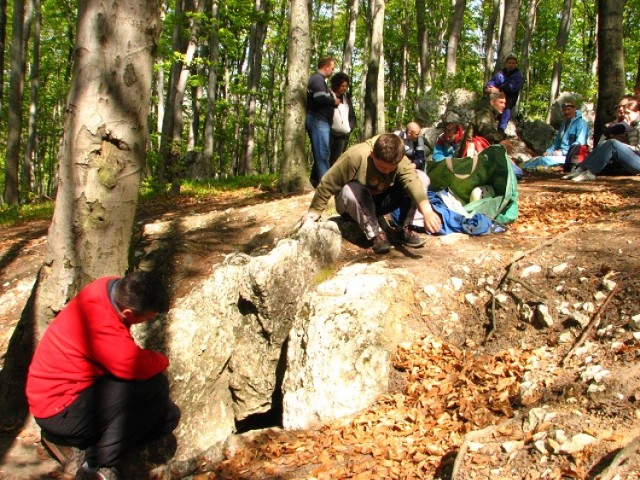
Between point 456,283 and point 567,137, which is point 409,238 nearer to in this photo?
point 456,283

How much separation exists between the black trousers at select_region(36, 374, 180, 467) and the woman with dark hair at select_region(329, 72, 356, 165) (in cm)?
497

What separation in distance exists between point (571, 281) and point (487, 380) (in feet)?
3.98

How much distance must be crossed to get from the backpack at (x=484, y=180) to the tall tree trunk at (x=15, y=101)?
10.1m

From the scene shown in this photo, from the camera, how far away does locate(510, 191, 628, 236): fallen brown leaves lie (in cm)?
532

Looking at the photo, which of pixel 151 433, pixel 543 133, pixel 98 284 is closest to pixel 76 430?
pixel 151 433

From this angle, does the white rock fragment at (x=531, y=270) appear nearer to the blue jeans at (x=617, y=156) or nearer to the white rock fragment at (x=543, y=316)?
the white rock fragment at (x=543, y=316)

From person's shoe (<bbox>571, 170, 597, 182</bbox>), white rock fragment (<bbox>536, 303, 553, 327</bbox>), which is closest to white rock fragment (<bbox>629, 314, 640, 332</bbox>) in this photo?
white rock fragment (<bbox>536, 303, 553, 327</bbox>)

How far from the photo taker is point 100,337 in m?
2.99

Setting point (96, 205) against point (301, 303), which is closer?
point (96, 205)

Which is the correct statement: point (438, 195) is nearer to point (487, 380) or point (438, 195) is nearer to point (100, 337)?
point (487, 380)

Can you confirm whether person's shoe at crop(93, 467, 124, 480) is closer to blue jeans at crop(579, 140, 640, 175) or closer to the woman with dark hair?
the woman with dark hair

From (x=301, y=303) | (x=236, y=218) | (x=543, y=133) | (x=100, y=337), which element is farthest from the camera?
(x=543, y=133)

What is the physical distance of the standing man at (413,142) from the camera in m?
7.33

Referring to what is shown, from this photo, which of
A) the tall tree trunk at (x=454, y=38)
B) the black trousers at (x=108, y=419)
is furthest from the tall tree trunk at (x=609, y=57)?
the black trousers at (x=108, y=419)
